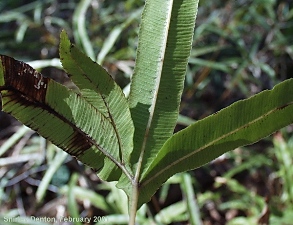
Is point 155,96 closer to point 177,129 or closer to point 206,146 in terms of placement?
point 206,146

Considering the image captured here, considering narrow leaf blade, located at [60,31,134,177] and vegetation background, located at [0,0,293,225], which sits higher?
vegetation background, located at [0,0,293,225]

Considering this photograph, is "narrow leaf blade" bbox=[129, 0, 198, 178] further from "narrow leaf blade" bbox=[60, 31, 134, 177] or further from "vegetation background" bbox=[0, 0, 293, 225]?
"vegetation background" bbox=[0, 0, 293, 225]

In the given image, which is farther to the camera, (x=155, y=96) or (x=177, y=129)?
(x=177, y=129)

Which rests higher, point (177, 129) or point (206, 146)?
point (177, 129)

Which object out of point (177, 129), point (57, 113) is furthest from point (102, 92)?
point (177, 129)

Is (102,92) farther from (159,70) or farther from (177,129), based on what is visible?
(177,129)

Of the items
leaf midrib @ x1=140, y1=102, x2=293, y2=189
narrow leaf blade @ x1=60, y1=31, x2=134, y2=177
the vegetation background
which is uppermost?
the vegetation background

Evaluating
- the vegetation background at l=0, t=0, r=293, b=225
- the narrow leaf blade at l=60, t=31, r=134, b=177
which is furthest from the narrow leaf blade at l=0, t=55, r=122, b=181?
the vegetation background at l=0, t=0, r=293, b=225

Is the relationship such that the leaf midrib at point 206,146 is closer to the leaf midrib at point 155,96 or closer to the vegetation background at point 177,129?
the leaf midrib at point 155,96

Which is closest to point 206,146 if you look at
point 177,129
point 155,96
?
point 155,96

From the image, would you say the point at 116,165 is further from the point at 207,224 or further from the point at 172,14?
the point at 207,224
